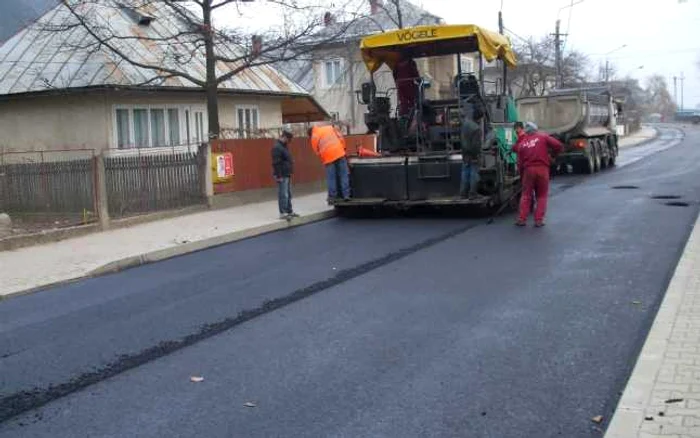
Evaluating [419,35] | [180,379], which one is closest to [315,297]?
[180,379]

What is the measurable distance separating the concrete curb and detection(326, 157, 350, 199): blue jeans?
76 centimetres

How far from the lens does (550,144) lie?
1249 centimetres

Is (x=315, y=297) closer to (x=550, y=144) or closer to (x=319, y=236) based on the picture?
(x=319, y=236)

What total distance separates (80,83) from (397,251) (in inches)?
468

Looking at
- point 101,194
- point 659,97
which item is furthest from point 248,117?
point 659,97

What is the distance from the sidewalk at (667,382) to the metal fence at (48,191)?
35.6 feet

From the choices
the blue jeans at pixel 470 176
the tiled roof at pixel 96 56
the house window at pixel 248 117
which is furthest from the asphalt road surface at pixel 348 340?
the house window at pixel 248 117

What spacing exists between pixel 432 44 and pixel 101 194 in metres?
6.62

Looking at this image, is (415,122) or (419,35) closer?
(419,35)

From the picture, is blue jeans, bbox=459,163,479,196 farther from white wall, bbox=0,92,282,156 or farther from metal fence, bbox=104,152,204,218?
white wall, bbox=0,92,282,156

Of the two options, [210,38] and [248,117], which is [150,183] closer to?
[210,38]

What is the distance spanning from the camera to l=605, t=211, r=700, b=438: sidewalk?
13.7 feet

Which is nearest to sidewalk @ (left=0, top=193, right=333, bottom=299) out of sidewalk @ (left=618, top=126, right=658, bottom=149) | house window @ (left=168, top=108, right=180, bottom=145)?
house window @ (left=168, top=108, right=180, bottom=145)

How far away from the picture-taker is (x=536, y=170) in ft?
40.4
